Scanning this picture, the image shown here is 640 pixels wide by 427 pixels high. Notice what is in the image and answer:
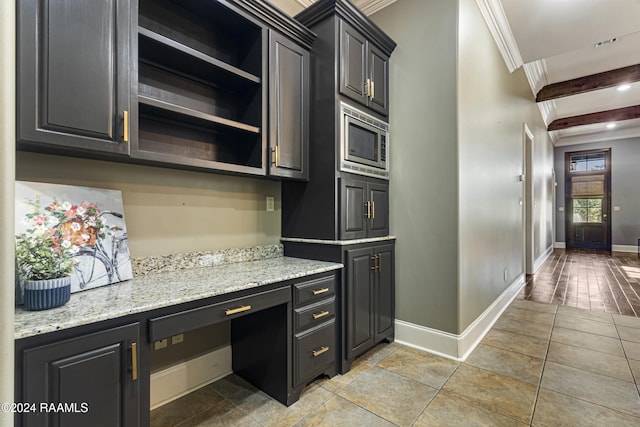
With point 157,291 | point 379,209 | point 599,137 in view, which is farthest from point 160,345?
point 599,137

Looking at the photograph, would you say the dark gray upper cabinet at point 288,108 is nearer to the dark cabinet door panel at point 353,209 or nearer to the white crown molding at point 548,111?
the dark cabinet door panel at point 353,209

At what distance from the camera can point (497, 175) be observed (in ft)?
10.8

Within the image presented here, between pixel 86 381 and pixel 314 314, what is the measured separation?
1.18m

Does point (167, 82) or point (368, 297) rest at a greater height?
point (167, 82)

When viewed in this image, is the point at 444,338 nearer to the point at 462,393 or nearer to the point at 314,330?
the point at 462,393

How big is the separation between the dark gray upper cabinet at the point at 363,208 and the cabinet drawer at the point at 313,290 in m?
0.35

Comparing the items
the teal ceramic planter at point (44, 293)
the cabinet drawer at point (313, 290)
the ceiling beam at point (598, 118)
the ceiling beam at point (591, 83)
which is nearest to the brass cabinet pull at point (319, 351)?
the cabinet drawer at point (313, 290)

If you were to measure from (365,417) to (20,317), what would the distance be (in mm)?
1648

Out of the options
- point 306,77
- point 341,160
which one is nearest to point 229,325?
point 341,160

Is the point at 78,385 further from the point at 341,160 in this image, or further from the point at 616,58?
the point at 616,58

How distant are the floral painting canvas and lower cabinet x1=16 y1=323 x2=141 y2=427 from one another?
33 centimetres

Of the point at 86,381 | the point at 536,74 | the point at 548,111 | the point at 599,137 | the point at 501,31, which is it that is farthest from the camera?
the point at 599,137

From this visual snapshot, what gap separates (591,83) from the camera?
15.8 feet

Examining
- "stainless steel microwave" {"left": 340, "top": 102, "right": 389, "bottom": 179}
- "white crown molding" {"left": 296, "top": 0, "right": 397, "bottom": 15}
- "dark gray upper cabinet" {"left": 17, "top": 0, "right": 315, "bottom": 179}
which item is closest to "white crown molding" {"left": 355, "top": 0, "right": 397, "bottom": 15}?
"white crown molding" {"left": 296, "top": 0, "right": 397, "bottom": 15}
